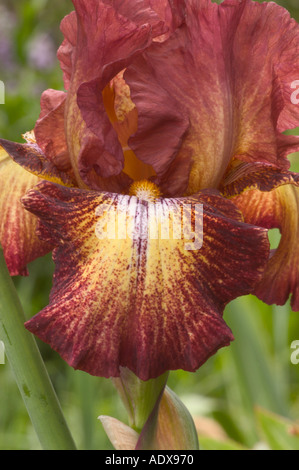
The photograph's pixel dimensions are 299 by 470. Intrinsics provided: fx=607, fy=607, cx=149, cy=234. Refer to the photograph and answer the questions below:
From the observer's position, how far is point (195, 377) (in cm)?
210

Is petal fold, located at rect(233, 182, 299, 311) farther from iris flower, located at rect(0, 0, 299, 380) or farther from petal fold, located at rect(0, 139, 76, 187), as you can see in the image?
petal fold, located at rect(0, 139, 76, 187)

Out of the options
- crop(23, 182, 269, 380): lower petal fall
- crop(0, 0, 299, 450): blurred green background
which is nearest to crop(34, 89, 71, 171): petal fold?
crop(23, 182, 269, 380): lower petal fall

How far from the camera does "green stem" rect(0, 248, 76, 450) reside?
52 cm

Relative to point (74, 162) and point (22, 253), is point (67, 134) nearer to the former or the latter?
point (74, 162)

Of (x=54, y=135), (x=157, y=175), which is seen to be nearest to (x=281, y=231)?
(x=157, y=175)

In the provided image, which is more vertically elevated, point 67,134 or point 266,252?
point 67,134

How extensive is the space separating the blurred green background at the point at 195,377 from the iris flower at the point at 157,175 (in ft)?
2.00

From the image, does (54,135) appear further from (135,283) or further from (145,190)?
(135,283)

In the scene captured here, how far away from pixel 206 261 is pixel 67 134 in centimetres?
22

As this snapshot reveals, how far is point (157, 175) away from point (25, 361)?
241mm

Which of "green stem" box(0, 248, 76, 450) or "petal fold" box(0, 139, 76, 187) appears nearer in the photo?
"green stem" box(0, 248, 76, 450)

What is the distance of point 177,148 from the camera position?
0.64 metres

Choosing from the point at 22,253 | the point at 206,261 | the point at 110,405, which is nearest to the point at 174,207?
the point at 206,261

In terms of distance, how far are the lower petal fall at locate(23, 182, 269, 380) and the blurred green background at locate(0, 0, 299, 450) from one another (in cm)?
63
